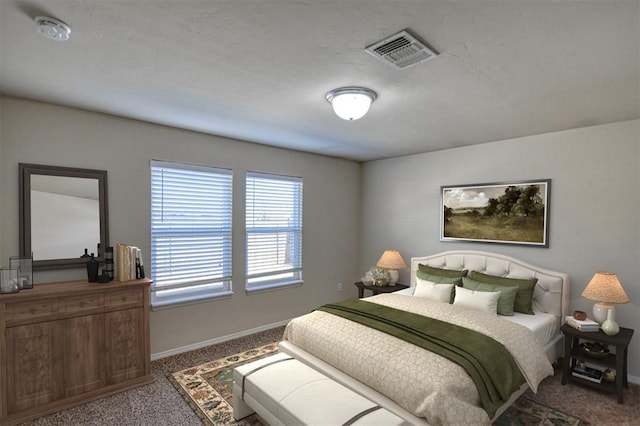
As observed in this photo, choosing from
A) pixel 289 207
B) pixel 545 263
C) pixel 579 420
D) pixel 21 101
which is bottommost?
pixel 579 420

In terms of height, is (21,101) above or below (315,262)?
above

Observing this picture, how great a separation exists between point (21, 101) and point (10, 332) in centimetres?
186

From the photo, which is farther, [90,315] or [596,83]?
[90,315]

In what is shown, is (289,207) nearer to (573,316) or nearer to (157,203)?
(157,203)

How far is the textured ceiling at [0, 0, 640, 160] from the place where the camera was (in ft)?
Result: 4.92

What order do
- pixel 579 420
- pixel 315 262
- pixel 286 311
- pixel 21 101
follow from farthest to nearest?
1. pixel 315 262
2. pixel 286 311
3. pixel 21 101
4. pixel 579 420

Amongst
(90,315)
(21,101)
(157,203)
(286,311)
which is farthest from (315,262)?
(21,101)

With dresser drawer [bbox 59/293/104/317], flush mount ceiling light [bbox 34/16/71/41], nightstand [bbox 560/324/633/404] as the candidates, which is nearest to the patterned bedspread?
nightstand [bbox 560/324/633/404]

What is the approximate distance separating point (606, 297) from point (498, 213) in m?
1.36

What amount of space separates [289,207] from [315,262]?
3.20 feet

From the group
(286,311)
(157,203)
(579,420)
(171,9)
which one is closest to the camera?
(171,9)

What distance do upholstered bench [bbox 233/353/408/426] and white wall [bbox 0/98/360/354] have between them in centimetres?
159

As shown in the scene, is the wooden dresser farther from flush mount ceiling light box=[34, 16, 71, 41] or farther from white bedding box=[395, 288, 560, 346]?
white bedding box=[395, 288, 560, 346]

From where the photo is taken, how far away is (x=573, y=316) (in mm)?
3203
